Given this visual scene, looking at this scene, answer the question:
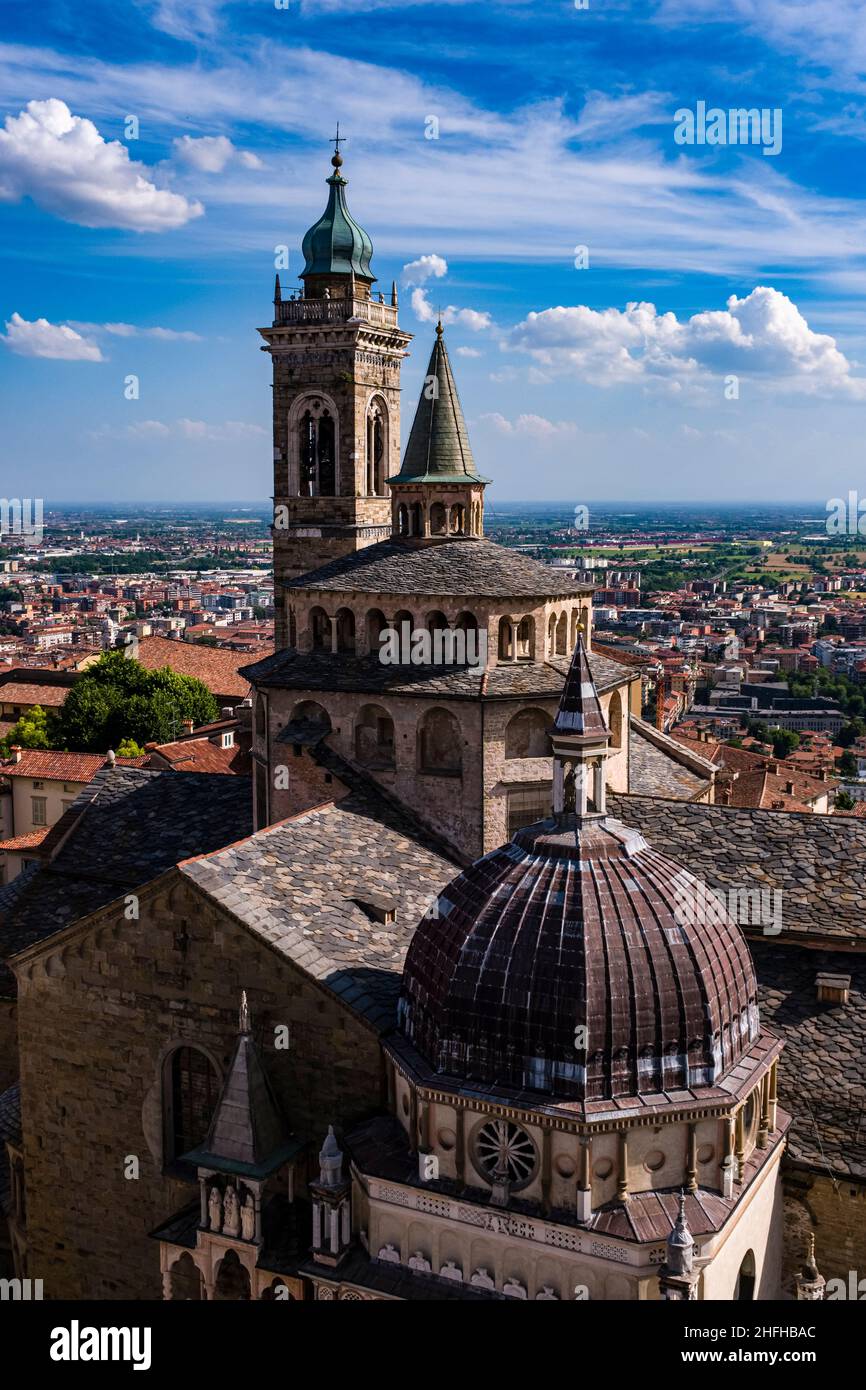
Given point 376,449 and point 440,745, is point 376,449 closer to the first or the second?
point 376,449

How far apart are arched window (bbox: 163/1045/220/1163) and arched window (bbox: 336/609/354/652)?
11.6 metres

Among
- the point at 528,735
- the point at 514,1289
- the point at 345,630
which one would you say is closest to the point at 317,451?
the point at 345,630

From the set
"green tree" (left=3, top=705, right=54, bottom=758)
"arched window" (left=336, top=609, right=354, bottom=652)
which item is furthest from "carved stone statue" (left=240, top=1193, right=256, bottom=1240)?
"green tree" (left=3, top=705, right=54, bottom=758)

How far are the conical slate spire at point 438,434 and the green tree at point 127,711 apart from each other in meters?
47.6

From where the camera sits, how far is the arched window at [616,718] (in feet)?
108

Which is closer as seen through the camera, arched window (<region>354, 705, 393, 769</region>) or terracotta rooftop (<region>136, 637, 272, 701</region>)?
arched window (<region>354, 705, 393, 769</region>)

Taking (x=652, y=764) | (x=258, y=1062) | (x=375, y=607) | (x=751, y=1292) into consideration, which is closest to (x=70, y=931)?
(x=258, y=1062)

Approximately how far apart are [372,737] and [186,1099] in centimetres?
1005

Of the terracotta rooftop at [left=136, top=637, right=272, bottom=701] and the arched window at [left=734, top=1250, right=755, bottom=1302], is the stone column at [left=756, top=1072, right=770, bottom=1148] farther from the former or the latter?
the terracotta rooftop at [left=136, top=637, right=272, bottom=701]

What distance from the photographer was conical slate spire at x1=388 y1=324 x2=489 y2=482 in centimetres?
3353

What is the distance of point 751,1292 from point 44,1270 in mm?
14794

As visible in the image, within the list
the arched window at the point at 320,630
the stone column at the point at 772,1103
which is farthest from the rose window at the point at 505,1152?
the arched window at the point at 320,630

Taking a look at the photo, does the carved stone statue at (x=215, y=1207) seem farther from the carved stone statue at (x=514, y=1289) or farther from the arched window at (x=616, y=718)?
the arched window at (x=616, y=718)
